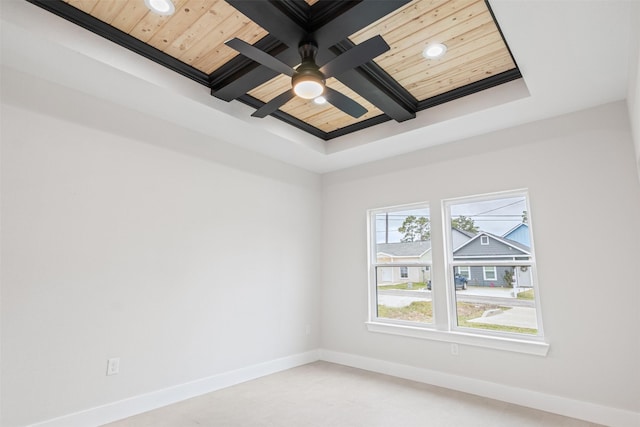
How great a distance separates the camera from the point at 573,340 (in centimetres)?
302

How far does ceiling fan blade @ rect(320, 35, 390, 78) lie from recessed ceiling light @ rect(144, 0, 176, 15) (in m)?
1.13

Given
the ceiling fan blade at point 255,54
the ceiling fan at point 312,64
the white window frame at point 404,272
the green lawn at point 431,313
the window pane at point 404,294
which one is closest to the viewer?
the ceiling fan blade at point 255,54

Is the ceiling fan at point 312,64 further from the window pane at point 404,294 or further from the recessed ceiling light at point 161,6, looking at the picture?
the window pane at point 404,294

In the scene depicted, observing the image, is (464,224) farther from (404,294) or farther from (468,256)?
(404,294)

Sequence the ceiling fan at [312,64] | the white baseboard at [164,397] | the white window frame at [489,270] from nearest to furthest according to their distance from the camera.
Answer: the ceiling fan at [312,64] → the white baseboard at [164,397] → the white window frame at [489,270]

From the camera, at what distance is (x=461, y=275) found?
3865mm

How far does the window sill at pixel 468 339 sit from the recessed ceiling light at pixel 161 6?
154 inches

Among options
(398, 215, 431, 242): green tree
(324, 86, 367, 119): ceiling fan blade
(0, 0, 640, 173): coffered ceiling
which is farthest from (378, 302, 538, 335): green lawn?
(324, 86, 367, 119): ceiling fan blade

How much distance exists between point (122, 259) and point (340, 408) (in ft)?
7.98

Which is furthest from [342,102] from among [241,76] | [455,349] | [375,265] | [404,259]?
[455,349]

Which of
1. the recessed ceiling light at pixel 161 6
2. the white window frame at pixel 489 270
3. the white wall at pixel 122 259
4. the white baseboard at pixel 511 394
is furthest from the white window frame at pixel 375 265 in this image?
the recessed ceiling light at pixel 161 6

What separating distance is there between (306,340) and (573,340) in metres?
3.07

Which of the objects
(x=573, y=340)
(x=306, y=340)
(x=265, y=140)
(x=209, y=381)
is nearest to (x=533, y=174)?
(x=573, y=340)

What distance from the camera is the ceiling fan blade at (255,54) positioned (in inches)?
78.4
